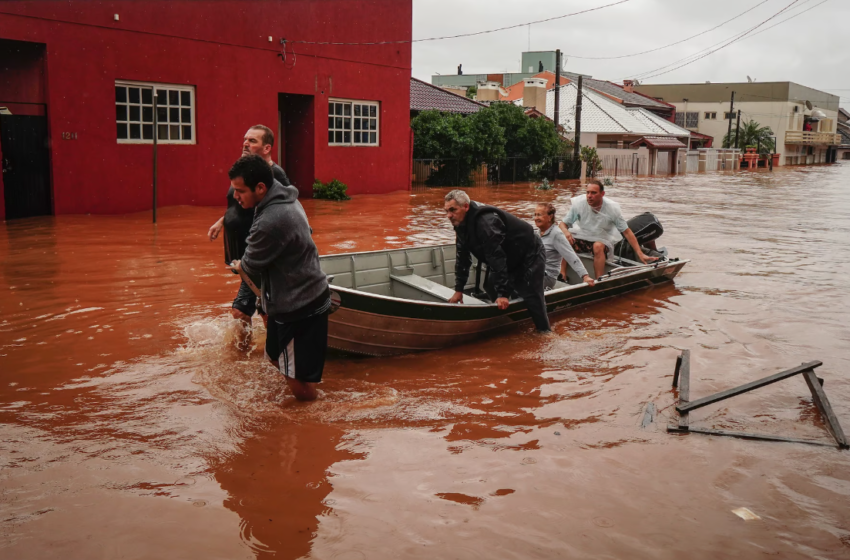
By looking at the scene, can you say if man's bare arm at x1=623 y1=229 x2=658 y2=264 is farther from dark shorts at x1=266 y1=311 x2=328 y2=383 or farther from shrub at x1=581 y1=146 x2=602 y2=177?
shrub at x1=581 y1=146 x2=602 y2=177

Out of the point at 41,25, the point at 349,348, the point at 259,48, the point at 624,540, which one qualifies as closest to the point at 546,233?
the point at 349,348

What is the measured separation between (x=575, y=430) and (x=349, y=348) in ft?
7.73

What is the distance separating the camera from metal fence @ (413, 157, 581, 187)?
29094mm

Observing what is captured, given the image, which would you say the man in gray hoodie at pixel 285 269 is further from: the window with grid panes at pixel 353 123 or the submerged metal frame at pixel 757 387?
the window with grid panes at pixel 353 123

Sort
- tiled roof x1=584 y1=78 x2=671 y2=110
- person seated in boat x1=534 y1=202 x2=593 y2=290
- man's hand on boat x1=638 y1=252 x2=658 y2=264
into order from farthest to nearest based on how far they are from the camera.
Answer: tiled roof x1=584 y1=78 x2=671 y2=110 → man's hand on boat x1=638 y1=252 x2=658 y2=264 → person seated in boat x1=534 y1=202 x2=593 y2=290

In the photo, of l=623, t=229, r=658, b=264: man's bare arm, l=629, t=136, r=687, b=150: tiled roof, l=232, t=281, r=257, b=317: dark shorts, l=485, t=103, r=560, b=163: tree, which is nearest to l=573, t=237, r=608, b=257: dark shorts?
l=623, t=229, r=658, b=264: man's bare arm

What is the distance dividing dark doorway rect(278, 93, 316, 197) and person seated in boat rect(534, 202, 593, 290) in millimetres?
13253

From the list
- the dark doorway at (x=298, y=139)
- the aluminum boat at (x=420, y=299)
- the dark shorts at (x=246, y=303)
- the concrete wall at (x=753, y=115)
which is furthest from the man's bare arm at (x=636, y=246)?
the concrete wall at (x=753, y=115)

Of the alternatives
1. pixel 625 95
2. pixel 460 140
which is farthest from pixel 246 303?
pixel 625 95

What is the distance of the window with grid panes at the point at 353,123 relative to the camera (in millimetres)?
22547

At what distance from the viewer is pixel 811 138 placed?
84062 mm

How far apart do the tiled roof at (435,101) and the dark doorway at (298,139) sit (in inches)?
362

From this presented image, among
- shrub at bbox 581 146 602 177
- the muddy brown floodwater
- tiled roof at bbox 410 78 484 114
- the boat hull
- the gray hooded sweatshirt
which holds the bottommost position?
the muddy brown floodwater

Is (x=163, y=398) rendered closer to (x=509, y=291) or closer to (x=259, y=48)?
(x=509, y=291)
